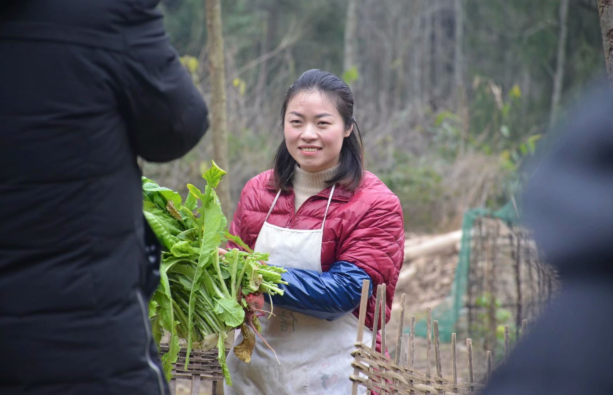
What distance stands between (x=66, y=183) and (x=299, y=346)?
1.41 metres

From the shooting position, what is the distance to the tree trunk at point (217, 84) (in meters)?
4.48

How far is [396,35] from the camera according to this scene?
23312 mm

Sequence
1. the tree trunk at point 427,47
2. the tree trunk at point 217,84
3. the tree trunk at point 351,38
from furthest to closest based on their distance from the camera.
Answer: the tree trunk at point 427,47 → the tree trunk at point 351,38 → the tree trunk at point 217,84

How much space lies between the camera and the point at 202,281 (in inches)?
100

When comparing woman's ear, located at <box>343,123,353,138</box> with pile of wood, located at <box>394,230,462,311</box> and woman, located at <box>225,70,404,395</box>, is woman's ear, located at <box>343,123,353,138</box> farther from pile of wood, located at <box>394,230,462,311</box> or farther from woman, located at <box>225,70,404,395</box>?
pile of wood, located at <box>394,230,462,311</box>

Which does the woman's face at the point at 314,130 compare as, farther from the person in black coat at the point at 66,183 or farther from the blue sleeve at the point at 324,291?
the person in black coat at the point at 66,183

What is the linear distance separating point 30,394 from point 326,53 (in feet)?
77.9

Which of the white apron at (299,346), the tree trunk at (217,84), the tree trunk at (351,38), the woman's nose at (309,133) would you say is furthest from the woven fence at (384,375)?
the tree trunk at (351,38)

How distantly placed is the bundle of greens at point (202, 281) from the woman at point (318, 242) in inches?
6.1

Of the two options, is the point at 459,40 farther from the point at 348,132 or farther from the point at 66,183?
the point at 66,183

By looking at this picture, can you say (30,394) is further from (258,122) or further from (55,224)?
(258,122)

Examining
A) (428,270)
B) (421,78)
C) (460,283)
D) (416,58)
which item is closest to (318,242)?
(460,283)

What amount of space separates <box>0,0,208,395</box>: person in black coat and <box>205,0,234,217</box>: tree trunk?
109 inches

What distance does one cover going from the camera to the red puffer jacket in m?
2.74
